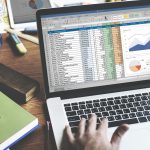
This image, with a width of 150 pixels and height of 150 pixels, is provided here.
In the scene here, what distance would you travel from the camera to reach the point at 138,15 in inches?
40.8

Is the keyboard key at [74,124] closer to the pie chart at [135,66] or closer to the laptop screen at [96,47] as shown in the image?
the laptop screen at [96,47]

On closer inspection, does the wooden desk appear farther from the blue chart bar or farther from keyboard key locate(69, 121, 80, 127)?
the blue chart bar

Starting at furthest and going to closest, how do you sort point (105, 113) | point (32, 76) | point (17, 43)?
point (17, 43), point (32, 76), point (105, 113)

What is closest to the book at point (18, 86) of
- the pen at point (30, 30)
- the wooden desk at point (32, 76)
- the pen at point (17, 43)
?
the wooden desk at point (32, 76)

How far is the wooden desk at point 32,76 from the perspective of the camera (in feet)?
3.04

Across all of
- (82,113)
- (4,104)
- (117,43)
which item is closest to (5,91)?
(4,104)

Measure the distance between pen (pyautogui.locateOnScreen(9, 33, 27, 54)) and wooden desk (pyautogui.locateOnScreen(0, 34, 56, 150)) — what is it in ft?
0.06

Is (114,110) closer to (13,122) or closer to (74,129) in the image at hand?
(74,129)

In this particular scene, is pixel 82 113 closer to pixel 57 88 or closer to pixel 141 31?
pixel 57 88

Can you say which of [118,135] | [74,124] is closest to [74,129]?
[74,124]

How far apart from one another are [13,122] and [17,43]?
0.40m

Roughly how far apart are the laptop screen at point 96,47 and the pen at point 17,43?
25 cm

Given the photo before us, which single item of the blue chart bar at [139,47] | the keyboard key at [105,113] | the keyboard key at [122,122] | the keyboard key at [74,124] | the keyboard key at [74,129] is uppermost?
the blue chart bar at [139,47]

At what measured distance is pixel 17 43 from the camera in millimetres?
1242
